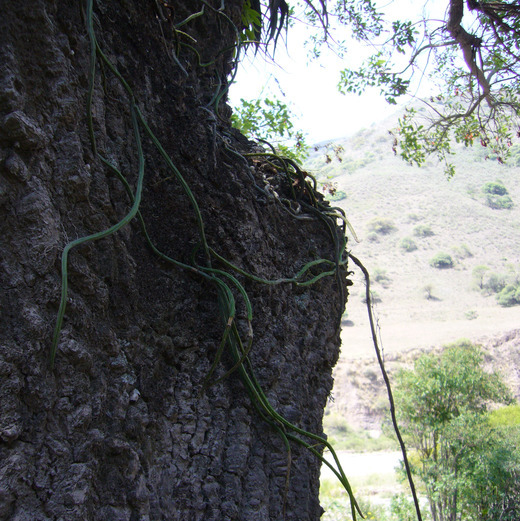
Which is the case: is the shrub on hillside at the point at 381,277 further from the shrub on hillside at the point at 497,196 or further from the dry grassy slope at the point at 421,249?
the shrub on hillside at the point at 497,196

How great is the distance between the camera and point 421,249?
125 feet

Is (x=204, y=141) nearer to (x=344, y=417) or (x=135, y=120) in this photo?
(x=135, y=120)

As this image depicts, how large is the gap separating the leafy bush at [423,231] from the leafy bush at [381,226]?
1.85 meters

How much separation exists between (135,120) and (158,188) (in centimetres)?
18

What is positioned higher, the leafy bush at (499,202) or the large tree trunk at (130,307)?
the leafy bush at (499,202)

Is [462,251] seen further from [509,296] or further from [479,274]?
[509,296]

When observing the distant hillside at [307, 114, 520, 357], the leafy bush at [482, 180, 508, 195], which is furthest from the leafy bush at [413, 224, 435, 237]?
the leafy bush at [482, 180, 508, 195]

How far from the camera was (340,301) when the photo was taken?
1.84 metres

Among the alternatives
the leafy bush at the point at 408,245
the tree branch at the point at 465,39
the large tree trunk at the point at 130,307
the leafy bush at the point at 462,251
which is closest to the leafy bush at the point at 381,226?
the leafy bush at the point at 408,245

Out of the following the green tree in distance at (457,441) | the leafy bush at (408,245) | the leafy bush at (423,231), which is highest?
the leafy bush at (423,231)

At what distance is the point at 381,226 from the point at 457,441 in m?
31.6

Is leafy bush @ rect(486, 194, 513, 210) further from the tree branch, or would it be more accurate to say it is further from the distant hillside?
the tree branch

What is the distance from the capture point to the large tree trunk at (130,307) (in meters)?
0.85

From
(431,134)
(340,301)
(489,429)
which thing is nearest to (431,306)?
(489,429)
